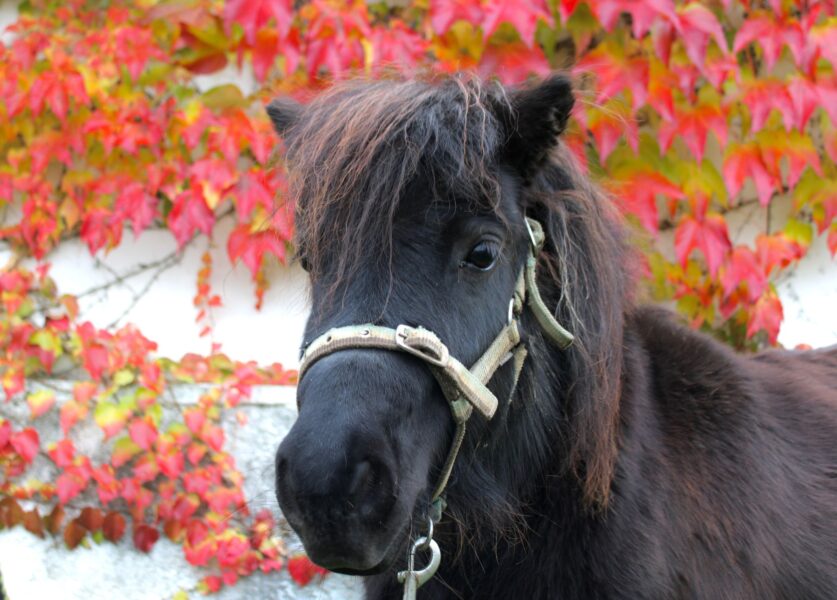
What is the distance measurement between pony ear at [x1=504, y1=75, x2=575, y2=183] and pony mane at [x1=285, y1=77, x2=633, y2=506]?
0.09 ft

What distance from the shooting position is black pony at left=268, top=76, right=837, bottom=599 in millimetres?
1646

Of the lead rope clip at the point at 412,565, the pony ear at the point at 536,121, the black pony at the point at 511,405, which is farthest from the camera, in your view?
the pony ear at the point at 536,121

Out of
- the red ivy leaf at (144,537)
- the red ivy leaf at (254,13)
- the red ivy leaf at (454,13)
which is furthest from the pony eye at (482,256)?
the red ivy leaf at (254,13)

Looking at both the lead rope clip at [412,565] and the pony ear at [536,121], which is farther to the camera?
the pony ear at [536,121]

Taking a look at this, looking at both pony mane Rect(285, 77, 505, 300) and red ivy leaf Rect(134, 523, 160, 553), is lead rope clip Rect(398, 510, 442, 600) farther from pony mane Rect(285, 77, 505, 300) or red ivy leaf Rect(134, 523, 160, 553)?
red ivy leaf Rect(134, 523, 160, 553)

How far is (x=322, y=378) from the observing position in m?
1.66

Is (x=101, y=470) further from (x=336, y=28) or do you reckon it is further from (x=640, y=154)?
(x=640, y=154)

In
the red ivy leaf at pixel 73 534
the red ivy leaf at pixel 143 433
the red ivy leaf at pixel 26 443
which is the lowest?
the red ivy leaf at pixel 73 534

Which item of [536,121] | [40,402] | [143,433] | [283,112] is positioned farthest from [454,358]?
[40,402]

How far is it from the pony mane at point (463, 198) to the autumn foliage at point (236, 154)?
67.1 inches

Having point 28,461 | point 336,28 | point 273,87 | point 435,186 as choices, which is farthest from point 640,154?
point 28,461

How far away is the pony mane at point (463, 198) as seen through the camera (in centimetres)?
183

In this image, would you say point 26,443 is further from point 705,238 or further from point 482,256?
point 705,238

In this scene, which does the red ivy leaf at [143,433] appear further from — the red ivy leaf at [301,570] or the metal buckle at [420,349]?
the metal buckle at [420,349]
